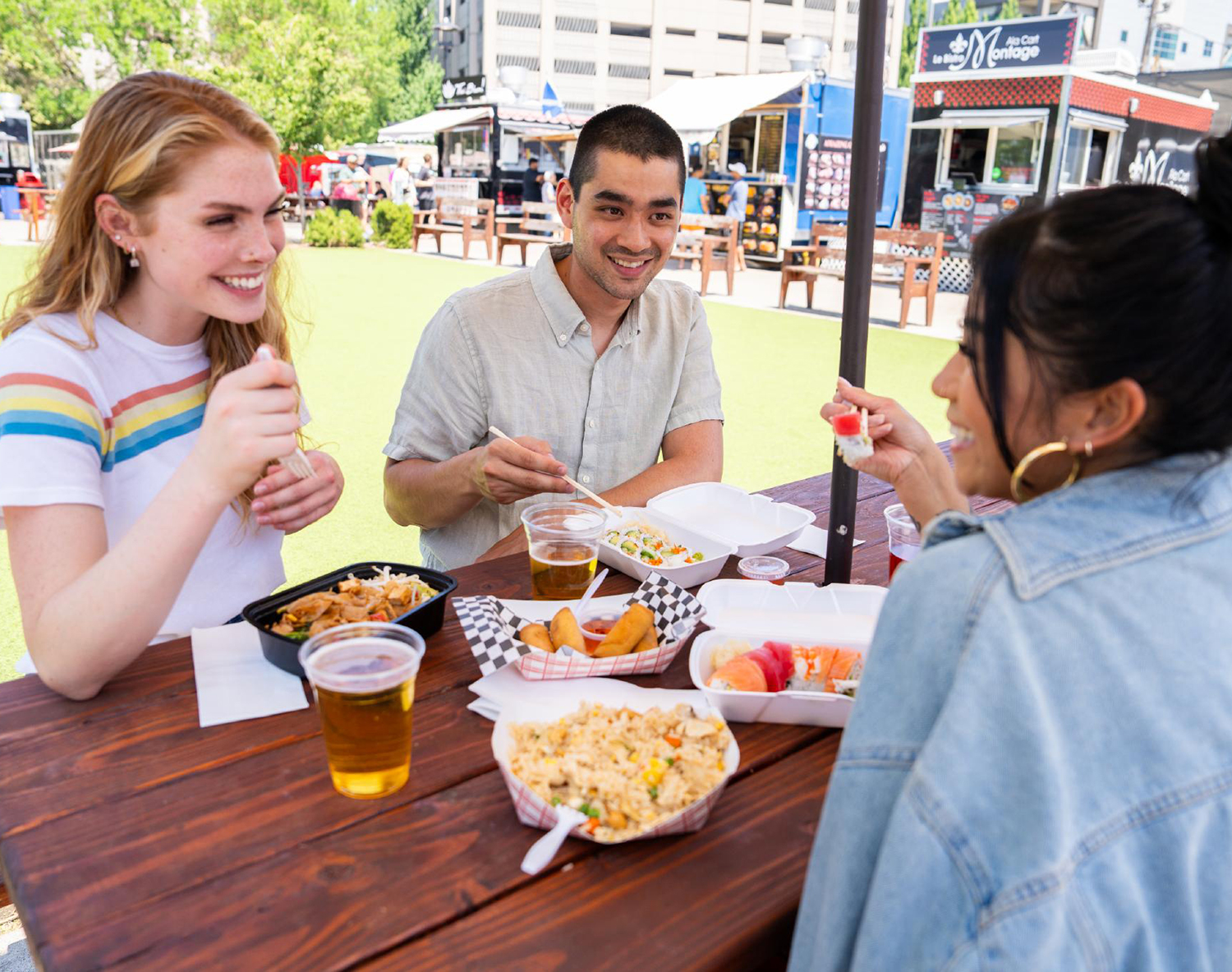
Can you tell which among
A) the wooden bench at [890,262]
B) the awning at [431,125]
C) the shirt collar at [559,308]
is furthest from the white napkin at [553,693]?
the awning at [431,125]

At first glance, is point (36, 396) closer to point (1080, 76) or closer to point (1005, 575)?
point (1005, 575)

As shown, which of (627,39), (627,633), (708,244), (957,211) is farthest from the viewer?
(627,39)

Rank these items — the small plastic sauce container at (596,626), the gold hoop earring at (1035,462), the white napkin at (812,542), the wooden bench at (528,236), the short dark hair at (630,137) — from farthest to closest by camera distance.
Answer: the wooden bench at (528,236) < the short dark hair at (630,137) < the white napkin at (812,542) < the small plastic sauce container at (596,626) < the gold hoop earring at (1035,462)

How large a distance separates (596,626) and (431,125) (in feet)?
88.1

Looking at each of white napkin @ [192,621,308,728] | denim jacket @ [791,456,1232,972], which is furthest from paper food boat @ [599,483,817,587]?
denim jacket @ [791,456,1232,972]

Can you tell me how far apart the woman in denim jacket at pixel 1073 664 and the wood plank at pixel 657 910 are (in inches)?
4.6

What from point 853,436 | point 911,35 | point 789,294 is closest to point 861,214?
point 853,436

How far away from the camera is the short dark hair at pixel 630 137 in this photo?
2650 mm

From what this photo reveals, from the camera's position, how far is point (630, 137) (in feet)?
8.70

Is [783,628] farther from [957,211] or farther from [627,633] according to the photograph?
[957,211]

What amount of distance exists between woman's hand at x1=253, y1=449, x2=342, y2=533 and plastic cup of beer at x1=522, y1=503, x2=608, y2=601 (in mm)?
410

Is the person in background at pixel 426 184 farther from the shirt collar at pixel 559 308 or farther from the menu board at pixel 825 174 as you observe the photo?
the shirt collar at pixel 559 308

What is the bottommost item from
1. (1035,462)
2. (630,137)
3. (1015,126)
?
(1035,462)

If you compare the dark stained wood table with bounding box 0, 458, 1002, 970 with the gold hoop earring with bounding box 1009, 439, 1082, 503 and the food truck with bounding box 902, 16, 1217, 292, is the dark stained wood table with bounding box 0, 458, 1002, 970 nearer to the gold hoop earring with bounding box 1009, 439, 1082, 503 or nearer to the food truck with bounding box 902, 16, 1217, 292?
the gold hoop earring with bounding box 1009, 439, 1082, 503
